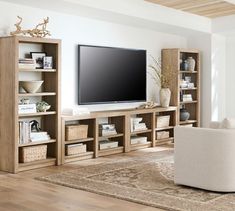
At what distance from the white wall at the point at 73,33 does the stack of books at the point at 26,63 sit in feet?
1.63

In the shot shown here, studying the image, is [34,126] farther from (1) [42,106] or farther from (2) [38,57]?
(2) [38,57]

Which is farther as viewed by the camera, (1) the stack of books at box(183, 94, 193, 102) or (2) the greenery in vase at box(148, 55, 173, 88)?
(1) the stack of books at box(183, 94, 193, 102)

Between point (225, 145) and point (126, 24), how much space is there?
3649mm

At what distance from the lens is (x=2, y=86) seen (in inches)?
213

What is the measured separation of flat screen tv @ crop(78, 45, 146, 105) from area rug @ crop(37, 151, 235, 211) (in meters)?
1.28

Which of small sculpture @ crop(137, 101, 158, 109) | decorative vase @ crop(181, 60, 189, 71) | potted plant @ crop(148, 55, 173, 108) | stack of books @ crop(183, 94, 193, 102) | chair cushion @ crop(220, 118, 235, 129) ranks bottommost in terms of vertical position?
chair cushion @ crop(220, 118, 235, 129)

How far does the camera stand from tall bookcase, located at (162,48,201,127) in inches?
317

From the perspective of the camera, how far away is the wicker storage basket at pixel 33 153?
550cm

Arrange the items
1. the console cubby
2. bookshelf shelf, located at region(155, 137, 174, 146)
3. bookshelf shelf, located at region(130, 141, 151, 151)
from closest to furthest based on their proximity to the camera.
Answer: the console cubby < bookshelf shelf, located at region(130, 141, 151, 151) < bookshelf shelf, located at region(155, 137, 174, 146)

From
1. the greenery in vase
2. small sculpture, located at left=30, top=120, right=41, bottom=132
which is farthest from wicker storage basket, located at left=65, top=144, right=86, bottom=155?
the greenery in vase

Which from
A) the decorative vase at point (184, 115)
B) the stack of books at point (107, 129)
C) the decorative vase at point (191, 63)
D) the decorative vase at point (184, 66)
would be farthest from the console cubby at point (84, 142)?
the decorative vase at point (191, 63)

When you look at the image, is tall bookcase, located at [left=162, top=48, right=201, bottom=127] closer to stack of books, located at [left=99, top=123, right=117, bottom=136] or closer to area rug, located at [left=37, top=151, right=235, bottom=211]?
stack of books, located at [left=99, top=123, right=117, bottom=136]

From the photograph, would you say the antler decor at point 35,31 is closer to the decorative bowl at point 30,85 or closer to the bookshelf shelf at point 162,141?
the decorative bowl at point 30,85

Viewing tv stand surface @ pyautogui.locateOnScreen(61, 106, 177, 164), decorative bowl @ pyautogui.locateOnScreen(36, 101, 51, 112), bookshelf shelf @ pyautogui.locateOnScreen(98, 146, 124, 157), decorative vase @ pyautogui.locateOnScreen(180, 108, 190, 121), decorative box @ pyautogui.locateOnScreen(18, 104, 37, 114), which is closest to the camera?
decorative box @ pyautogui.locateOnScreen(18, 104, 37, 114)
